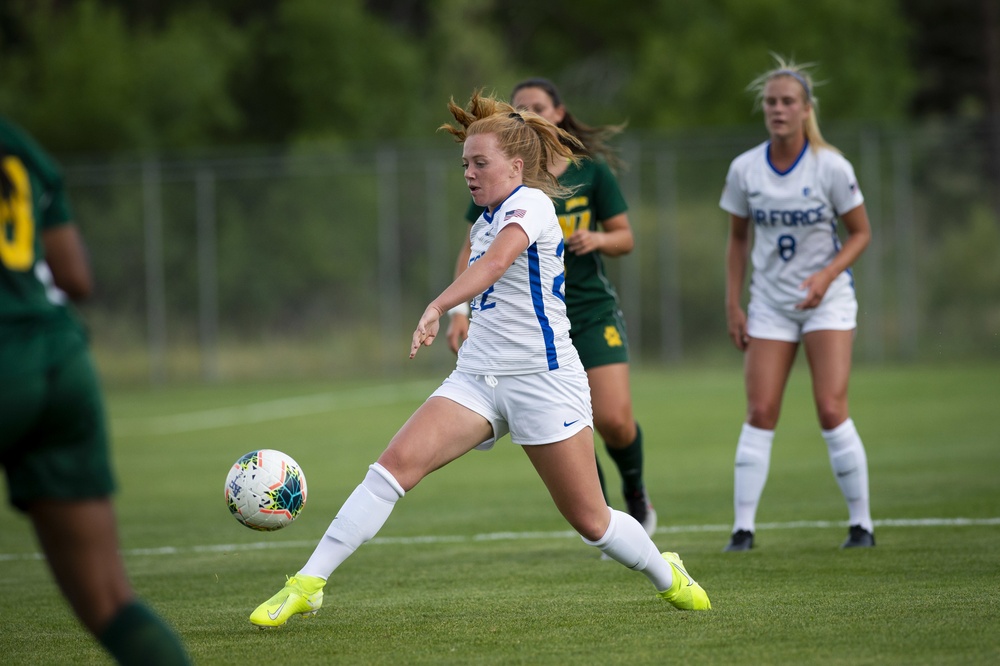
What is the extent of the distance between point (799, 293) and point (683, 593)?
2.27 metres

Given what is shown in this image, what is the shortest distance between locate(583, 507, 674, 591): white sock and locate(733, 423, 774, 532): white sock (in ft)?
6.39

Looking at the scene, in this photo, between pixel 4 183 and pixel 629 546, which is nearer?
pixel 4 183

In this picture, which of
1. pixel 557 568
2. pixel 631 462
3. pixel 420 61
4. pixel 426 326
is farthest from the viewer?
pixel 420 61

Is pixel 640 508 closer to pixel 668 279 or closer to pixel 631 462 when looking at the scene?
pixel 631 462

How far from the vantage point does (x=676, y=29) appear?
34.9 m

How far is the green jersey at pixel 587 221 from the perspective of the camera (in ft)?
22.6

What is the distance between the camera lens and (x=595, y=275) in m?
6.99

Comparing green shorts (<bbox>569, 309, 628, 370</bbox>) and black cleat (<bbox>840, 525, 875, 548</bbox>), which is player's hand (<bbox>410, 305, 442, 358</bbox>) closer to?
green shorts (<bbox>569, 309, 628, 370</bbox>)

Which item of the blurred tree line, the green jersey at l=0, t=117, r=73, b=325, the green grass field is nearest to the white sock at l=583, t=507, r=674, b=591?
the green grass field

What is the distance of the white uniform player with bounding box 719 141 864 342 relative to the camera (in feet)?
22.9

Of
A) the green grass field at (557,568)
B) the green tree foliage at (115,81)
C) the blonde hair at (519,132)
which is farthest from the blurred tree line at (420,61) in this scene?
the blonde hair at (519,132)

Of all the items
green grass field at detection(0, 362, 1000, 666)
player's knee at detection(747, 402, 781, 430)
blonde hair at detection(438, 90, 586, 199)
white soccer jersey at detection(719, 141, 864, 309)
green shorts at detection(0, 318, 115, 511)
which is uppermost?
blonde hair at detection(438, 90, 586, 199)

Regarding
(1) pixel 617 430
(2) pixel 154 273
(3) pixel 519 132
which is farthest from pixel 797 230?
Result: (2) pixel 154 273

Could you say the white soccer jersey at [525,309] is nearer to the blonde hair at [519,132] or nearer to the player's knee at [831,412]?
the blonde hair at [519,132]
